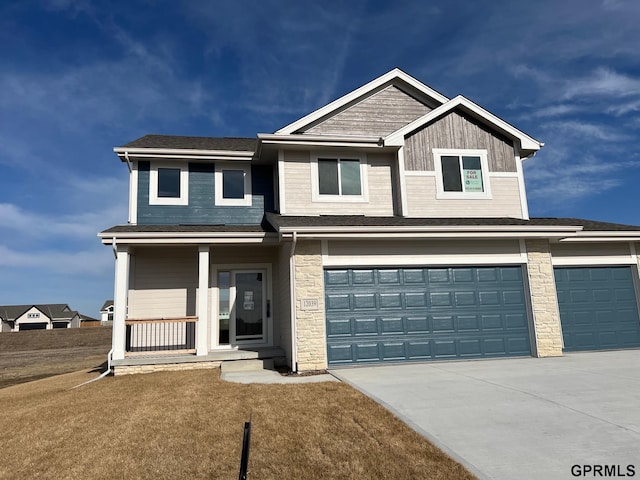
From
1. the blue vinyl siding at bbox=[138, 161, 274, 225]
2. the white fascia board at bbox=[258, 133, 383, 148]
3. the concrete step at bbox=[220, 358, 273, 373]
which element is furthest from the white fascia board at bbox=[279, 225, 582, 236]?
the blue vinyl siding at bbox=[138, 161, 274, 225]

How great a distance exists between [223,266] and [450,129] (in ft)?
26.6

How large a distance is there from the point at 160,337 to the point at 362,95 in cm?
992

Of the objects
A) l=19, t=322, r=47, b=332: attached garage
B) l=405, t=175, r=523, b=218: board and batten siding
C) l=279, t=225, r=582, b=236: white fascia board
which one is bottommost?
l=19, t=322, r=47, b=332: attached garage

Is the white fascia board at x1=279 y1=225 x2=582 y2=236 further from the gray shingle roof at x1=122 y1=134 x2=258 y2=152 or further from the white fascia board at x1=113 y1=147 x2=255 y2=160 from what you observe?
the gray shingle roof at x1=122 y1=134 x2=258 y2=152

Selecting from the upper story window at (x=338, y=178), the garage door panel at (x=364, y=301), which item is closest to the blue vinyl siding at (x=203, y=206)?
the upper story window at (x=338, y=178)

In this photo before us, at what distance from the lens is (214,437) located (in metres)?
5.01

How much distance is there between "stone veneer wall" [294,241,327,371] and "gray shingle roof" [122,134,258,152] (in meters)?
4.92

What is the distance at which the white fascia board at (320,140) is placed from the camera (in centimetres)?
1127

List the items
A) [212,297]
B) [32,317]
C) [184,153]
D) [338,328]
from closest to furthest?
[338,328] < [212,297] < [184,153] < [32,317]

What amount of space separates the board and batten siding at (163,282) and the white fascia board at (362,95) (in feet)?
16.1

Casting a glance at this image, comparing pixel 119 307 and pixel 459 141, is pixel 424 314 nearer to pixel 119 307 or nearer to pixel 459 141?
pixel 459 141

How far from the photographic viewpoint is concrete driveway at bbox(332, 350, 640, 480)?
12.5 feet

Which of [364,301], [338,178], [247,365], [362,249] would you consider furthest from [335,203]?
[247,365]

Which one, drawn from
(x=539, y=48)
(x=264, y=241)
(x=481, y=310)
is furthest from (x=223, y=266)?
(x=539, y=48)
